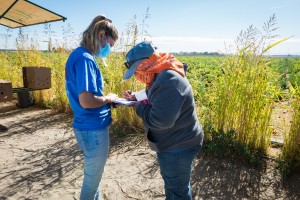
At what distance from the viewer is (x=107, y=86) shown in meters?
4.84

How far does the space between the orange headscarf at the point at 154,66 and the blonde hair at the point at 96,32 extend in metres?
0.41

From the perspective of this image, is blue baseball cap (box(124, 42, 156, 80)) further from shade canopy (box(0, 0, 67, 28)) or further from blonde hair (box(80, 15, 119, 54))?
shade canopy (box(0, 0, 67, 28))

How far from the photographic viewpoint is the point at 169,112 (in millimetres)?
1503

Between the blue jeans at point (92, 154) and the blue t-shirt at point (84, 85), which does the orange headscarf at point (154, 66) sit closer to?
the blue t-shirt at point (84, 85)

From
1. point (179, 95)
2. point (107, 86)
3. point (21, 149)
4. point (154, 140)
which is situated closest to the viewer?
point (179, 95)

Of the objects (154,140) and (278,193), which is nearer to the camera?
(154,140)

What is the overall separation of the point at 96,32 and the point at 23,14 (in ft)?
14.8

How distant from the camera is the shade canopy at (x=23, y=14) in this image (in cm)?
491

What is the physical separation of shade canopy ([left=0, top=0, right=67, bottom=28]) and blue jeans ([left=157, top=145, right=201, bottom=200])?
4438 mm

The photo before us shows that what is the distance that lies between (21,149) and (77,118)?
103 inches

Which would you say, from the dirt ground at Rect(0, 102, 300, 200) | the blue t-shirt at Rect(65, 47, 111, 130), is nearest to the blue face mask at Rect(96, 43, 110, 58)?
the blue t-shirt at Rect(65, 47, 111, 130)

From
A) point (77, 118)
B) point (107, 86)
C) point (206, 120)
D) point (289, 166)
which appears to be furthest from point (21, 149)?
point (289, 166)

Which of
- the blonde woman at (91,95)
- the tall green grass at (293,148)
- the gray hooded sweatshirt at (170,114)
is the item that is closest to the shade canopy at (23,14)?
the blonde woman at (91,95)

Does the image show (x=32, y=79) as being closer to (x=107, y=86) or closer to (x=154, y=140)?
(x=107, y=86)
